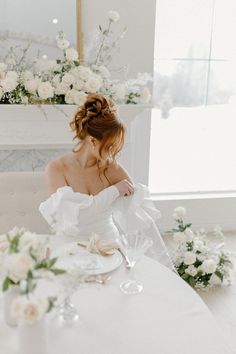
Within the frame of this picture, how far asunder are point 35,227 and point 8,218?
0.59ft

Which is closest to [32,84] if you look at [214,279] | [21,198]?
[21,198]

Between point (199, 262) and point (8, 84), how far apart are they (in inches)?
65.2

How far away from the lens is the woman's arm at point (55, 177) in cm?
214

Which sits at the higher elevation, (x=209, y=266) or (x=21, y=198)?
(x=21, y=198)

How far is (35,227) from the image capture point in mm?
2498

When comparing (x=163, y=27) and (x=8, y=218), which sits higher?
(x=163, y=27)

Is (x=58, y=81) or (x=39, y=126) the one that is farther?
(x=39, y=126)

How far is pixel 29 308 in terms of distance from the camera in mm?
848

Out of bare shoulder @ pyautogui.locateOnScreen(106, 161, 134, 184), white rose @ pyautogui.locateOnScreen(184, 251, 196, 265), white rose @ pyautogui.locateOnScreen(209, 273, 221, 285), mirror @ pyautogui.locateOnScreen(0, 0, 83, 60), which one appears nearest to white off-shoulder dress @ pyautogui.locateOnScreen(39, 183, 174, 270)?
bare shoulder @ pyautogui.locateOnScreen(106, 161, 134, 184)

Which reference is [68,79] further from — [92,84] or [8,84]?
[8,84]

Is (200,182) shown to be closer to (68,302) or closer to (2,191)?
(2,191)

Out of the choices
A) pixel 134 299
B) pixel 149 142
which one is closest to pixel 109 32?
pixel 149 142

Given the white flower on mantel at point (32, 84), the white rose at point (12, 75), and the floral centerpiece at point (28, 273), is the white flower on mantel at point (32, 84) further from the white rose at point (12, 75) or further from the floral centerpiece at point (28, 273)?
the floral centerpiece at point (28, 273)

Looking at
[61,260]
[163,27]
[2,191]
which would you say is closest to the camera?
[61,260]
